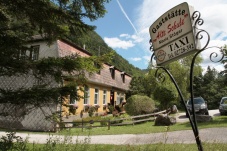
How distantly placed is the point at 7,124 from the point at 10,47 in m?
14.4

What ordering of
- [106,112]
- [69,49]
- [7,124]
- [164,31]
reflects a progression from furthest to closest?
[106,112]
[69,49]
[7,124]
[164,31]

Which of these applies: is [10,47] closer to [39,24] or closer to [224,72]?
[39,24]

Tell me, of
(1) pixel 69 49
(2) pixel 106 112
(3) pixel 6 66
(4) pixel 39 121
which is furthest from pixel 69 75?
(2) pixel 106 112

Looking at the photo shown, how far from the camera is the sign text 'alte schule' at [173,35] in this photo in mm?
4750

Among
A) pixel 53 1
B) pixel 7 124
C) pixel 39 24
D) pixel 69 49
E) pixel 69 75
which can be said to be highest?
pixel 69 49

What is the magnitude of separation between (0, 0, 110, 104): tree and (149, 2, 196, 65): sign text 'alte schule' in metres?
1.27

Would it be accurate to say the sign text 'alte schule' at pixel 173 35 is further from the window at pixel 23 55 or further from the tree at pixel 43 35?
the window at pixel 23 55

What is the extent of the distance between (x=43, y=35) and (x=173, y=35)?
3.89 m

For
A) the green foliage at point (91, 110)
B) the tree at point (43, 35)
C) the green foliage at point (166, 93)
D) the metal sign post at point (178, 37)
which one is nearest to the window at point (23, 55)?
the tree at point (43, 35)

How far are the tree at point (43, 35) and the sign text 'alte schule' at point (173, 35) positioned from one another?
49.8 inches

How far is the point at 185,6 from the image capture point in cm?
475

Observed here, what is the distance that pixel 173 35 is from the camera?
507 centimetres

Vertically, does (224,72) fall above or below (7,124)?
above

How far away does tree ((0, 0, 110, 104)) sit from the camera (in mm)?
5621
